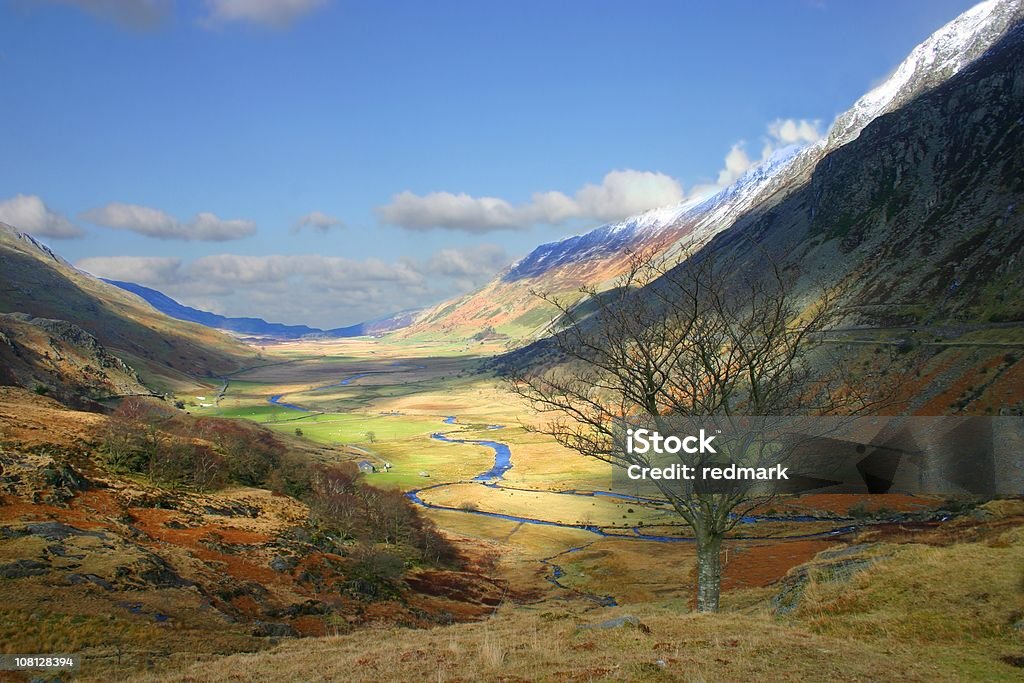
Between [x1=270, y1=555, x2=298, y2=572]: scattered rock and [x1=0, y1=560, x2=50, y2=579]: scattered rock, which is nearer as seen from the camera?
[x1=0, y1=560, x2=50, y2=579]: scattered rock

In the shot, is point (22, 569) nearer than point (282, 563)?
Yes

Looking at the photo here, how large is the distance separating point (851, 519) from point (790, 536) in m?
9.30

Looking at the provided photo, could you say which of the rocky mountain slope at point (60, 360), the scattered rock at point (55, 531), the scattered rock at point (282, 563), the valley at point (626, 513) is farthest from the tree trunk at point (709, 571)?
the rocky mountain slope at point (60, 360)

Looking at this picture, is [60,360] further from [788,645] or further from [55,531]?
[788,645]

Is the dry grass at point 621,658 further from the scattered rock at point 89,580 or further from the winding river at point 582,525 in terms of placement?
the winding river at point 582,525

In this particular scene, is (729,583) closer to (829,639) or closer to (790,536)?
(790,536)

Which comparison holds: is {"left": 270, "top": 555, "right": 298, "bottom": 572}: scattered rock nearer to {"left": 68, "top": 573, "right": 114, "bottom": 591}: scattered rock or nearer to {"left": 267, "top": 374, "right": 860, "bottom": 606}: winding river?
{"left": 68, "top": 573, "right": 114, "bottom": 591}: scattered rock

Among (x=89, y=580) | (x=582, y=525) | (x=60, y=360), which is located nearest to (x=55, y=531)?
(x=89, y=580)

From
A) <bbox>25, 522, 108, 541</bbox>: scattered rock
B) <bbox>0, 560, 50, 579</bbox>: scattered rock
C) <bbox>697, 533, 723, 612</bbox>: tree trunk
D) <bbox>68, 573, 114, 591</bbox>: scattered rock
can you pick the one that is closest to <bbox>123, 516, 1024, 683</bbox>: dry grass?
<bbox>697, 533, 723, 612</bbox>: tree trunk

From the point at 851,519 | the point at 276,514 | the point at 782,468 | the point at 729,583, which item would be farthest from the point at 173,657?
the point at 851,519

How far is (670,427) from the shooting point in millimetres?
18906

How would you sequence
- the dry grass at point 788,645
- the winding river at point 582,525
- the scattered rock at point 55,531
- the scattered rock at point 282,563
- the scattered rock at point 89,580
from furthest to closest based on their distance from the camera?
the winding river at point 582,525 → the scattered rock at point 282,563 → the scattered rock at point 55,531 → the scattered rock at point 89,580 → the dry grass at point 788,645

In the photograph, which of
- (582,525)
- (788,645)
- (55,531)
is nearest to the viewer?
(788,645)

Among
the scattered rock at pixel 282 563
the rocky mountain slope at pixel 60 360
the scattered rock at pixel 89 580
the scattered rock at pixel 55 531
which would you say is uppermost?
the rocky mountain slope at pixel 60 360
